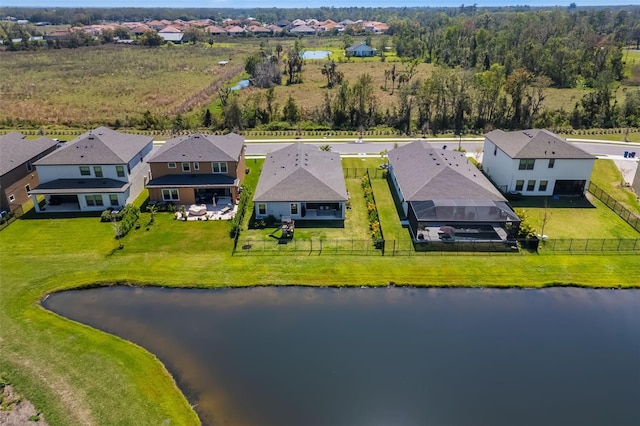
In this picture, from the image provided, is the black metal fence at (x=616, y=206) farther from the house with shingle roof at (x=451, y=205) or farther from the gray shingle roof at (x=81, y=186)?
the gray shingle roof at (x=81, y=186)

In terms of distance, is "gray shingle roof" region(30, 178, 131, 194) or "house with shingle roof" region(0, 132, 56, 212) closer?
"house with shingle roof" region(0, 132, 56, 212)

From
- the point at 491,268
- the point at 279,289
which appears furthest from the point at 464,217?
the point at 279,289

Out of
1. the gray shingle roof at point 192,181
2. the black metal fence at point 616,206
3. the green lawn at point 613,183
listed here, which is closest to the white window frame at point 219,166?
the gray shingle roof at point 192,181

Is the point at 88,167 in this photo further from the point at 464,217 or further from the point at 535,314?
the point at 535,314

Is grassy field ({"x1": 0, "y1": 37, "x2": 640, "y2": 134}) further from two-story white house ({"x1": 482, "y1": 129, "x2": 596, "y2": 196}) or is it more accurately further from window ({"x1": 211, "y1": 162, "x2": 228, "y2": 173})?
two-story white house ({"x1": 482, "y1": 129, "x2": 596, "y2": 196})

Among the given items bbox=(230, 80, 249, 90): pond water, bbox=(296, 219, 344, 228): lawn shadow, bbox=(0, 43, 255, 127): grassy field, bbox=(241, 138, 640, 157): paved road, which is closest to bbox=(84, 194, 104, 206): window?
bbox=(296, 219, 344, 228): lawn shadow
